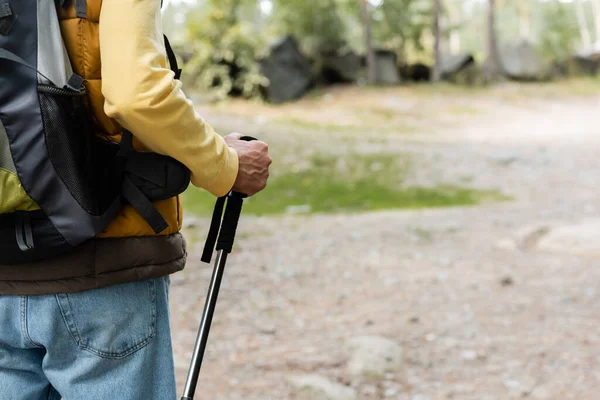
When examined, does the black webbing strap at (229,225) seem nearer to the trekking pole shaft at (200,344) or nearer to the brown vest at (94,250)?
the trekking pole shaft at (200,344)

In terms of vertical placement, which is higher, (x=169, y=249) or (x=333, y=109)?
(x=169, y=249)

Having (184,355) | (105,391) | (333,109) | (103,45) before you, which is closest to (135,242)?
(105,391)

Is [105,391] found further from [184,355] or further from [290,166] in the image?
[290,166]

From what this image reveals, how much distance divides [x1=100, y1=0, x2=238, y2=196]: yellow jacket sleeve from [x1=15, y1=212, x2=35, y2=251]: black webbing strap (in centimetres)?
27

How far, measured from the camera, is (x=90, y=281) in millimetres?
1548

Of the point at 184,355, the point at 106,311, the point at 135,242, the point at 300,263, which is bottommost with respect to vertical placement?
the point at 300,263

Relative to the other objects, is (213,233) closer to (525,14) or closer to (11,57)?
(11,57)

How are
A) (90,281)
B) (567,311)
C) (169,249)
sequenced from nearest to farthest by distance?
(90,281) < (169,249) < (567,311)

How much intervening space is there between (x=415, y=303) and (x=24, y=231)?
3884mm

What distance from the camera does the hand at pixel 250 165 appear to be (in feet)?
5.61

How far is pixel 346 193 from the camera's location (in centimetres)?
952

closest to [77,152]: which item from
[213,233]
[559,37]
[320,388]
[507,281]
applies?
[213,233]

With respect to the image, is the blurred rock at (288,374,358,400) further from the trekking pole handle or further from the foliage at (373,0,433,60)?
the foliage at (373,0,433,60)

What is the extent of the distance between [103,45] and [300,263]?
4791 mm
